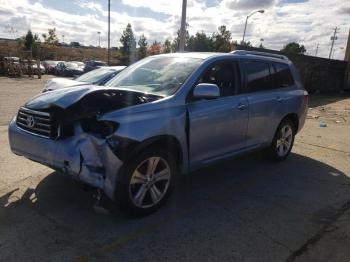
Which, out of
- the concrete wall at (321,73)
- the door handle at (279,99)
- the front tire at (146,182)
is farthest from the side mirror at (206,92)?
the concrete wall at (321,73)

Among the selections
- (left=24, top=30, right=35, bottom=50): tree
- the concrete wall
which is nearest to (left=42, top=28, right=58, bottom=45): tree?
(left=24, top=30, right=35, bottom=50): tree

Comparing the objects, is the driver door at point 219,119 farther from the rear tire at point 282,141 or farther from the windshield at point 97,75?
the windshield at point 97,75

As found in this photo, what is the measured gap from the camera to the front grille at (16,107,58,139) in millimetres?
3778

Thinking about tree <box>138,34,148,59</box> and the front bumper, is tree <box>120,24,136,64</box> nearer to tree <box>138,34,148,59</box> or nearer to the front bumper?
tree <box>138,34,148,59</box>

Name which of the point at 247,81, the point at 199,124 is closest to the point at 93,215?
the point at 199,124

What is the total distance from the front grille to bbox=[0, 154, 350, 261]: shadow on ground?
0.86m

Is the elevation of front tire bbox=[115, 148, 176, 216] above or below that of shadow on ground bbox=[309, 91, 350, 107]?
above

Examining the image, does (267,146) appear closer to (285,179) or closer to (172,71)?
(285,179)

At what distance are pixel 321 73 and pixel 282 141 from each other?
63.0 feet

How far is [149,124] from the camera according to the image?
380cm

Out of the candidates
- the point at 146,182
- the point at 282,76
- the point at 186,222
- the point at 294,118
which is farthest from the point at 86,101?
the point at 294,118

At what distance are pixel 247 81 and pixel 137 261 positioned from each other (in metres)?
3.13

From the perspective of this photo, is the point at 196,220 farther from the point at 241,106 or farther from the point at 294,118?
the point at 294,118

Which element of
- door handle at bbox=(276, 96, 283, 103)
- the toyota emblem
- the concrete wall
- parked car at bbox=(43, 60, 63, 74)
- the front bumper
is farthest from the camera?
parked car at bbox=(43, 60, 63, 74)
